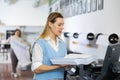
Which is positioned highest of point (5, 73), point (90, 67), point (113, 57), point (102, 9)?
point (102, 9)

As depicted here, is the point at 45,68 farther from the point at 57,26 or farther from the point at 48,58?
the point at 57,26

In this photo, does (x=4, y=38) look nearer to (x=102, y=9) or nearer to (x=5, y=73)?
(x=5, y=73)

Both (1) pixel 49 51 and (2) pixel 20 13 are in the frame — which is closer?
(1) pixel 49 51

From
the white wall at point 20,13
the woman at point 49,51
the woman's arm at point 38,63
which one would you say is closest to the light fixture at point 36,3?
the white wall at point 20,13

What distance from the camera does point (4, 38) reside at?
34.0 ft

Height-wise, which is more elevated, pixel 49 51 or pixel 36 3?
pixel 36 3

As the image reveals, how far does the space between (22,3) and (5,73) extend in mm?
3954

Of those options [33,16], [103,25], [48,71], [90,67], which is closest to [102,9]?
[103,25]

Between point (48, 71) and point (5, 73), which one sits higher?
point (48, 71)

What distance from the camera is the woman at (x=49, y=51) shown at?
2.09 meters

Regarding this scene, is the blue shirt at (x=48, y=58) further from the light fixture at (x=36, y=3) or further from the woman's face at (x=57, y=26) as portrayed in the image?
the light fixture at (x=36, y=3)

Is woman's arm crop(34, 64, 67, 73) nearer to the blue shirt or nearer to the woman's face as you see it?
the blue shirt

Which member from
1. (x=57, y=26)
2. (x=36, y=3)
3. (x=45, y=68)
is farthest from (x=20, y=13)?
(x=45, y=68)

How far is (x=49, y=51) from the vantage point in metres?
2.15
